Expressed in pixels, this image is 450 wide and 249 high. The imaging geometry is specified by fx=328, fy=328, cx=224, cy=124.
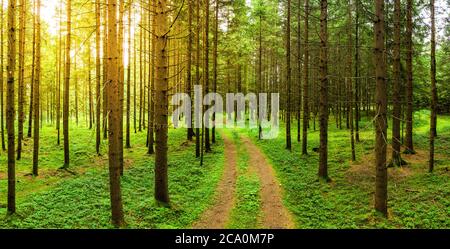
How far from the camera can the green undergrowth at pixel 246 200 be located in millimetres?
11758

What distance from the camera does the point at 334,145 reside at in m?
25.2

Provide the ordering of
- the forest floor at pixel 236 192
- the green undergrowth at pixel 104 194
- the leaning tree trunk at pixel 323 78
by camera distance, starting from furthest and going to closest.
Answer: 1. the leaning tree trunk at pixel 323 78
2. the forest floor at pixel 236 192
3. the green undergrowth at pixel 104 194

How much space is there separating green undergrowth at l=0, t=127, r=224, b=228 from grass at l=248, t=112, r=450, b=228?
404 centimetres

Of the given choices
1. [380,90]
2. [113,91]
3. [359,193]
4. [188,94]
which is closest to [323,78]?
[380,90]

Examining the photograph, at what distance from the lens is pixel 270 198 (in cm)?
1442

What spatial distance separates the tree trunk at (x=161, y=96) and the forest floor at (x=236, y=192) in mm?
1041

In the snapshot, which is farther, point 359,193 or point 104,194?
point 359,193

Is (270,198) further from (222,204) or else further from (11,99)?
(11,99)

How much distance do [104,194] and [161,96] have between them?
5.03 meters

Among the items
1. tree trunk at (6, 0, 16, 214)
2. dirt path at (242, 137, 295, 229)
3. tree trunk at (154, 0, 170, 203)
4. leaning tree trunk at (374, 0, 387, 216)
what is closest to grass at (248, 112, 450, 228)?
dirt path at (242, 137, 295, 229)

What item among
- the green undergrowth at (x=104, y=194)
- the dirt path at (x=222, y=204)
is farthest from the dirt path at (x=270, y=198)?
the green undergrowth at (x=104, y=194)

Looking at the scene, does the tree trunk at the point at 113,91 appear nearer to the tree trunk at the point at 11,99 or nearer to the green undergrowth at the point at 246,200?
the tree trunk at the point at 11,99

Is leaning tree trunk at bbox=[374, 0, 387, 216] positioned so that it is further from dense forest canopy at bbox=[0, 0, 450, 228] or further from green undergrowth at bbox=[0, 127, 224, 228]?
green undergrowth at bbox=[0, 127, 224, 228]
